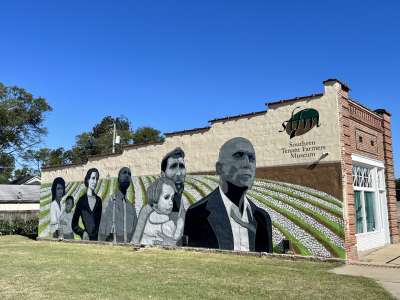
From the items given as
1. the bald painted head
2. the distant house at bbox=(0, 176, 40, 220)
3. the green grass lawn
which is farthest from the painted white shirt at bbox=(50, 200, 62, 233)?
the bald painted head

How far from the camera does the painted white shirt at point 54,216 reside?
82.7ft

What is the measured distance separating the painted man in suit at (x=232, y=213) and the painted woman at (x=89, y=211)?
22.9ft

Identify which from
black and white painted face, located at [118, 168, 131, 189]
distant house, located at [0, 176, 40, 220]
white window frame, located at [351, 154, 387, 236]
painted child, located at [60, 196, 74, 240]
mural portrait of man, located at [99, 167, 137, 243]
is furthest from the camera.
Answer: distant house, located at [0, 176, 40, 220]

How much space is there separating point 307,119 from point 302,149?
3.76 feet

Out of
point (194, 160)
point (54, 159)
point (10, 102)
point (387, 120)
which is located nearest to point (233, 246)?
point (194, 160)

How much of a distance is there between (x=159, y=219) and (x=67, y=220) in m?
7.76

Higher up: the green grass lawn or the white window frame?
the white window frame

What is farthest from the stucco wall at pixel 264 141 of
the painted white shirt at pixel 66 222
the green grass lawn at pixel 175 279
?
the painted white shirt at pixel 66 222

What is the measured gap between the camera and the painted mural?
14891 mm

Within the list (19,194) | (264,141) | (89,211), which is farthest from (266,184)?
(19,194)

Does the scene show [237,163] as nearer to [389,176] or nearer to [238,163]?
[238,163]

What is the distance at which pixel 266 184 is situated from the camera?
16.3 metres

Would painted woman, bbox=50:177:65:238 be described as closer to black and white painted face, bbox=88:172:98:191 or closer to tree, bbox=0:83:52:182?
black and white painted face, bbox=88:172:98:191

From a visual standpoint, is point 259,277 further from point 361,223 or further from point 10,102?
point 10,102
